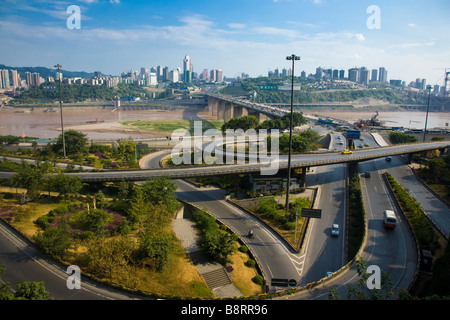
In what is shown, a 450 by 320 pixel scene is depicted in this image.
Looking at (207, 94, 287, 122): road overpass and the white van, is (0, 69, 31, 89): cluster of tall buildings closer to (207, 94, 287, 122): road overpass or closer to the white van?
(207, 94, 287, 122): road overpass

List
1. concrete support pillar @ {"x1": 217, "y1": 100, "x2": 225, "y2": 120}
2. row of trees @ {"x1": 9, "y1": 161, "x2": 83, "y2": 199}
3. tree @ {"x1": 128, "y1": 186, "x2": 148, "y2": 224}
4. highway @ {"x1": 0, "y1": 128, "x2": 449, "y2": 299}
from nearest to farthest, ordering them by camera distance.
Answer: highway @ {"x1": 0, "y1": 128, "x2": 449, "y2": 299} → tree @ {"x1": 128, "y1": 186, "x2": 148, "y2": 224} → row of trees @ {"x1": 9, "y1": 161, "x2": 83, "y2": 199} → concrete support pillar @ {"x1": 217, "y1": 100, "x2": 225, "y2": 120}

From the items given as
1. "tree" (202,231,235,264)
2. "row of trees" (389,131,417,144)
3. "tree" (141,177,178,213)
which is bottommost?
"tree" (202,231,235,264)

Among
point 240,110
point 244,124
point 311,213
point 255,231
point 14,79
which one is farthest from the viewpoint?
point 14,79

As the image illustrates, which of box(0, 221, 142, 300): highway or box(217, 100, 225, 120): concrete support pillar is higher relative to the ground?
box(217, 100, 225, 120): concrete support pillar

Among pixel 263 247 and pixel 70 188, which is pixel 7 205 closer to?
pixel 70 188

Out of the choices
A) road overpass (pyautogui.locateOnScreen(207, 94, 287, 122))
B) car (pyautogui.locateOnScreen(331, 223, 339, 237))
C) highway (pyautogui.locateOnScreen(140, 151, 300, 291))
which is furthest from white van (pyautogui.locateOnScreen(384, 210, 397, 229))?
road overpass (pyautogui.locateOnScreen(207, 94, 287, 122))

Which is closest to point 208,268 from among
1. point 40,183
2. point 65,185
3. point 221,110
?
point 65,185

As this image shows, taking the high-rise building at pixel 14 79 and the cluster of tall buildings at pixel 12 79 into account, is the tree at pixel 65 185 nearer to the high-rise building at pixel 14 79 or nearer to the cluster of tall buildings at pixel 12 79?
the cluster of tall buildings at pixel 12 79

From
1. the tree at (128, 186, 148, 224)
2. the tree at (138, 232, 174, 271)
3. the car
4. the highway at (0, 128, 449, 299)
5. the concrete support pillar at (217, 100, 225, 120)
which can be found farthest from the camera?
the concrete support pillar at (217, 100, 225, 120)

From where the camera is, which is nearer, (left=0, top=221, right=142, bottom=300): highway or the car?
(left=0, top=221, right=142, bottom=300): highway

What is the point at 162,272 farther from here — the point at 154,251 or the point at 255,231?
the point at 255,231

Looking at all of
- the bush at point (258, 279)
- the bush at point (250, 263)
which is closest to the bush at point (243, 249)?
the bush at point (250, 263)

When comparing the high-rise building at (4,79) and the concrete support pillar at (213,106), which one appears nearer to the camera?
the concrete support pillar at (213,106)


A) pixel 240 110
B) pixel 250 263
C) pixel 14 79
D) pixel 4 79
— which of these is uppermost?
pixel 14 79
